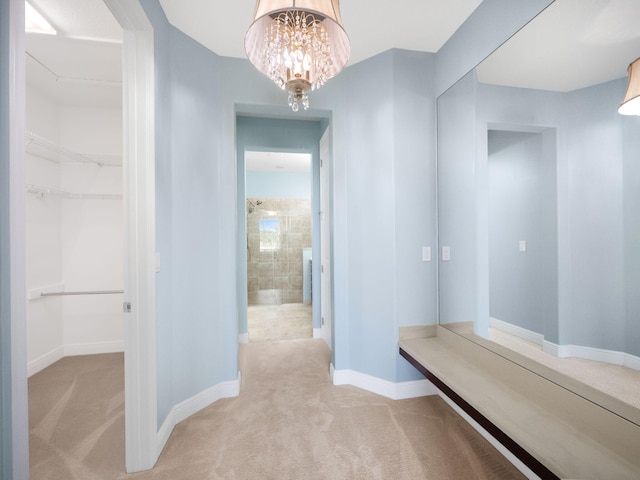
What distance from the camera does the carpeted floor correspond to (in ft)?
4.85

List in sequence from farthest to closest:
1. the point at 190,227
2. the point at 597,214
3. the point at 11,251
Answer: the point at 190,227
the point at 597,214
the point at 11,251

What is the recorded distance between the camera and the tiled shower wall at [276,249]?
19.3 ft

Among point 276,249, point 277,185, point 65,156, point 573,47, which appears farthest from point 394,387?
point 277,185

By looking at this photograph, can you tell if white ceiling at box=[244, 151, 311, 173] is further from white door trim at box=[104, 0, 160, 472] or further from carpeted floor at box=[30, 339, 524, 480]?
carpeted floor at box=[30, 339, 524, 480]

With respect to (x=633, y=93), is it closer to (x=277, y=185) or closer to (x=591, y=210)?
(x=591, y=210)

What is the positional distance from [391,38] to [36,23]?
2433 millimetres

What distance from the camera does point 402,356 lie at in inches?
82.6

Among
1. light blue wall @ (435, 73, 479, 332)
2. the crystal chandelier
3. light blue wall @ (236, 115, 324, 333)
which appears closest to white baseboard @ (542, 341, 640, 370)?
light blue wall @ (435, 73, 479, 332)

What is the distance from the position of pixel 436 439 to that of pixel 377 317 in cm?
85

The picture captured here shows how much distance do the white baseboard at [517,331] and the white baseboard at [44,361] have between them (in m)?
3.98

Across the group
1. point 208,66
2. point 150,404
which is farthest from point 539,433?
point 208,66

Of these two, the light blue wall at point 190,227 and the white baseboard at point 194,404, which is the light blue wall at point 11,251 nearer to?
the light blue wall at point 190,227

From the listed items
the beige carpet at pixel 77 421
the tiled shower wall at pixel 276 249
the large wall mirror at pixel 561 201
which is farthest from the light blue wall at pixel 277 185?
the large wall mirror at pixel 561 201

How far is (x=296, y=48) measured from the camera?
1.30 metres
